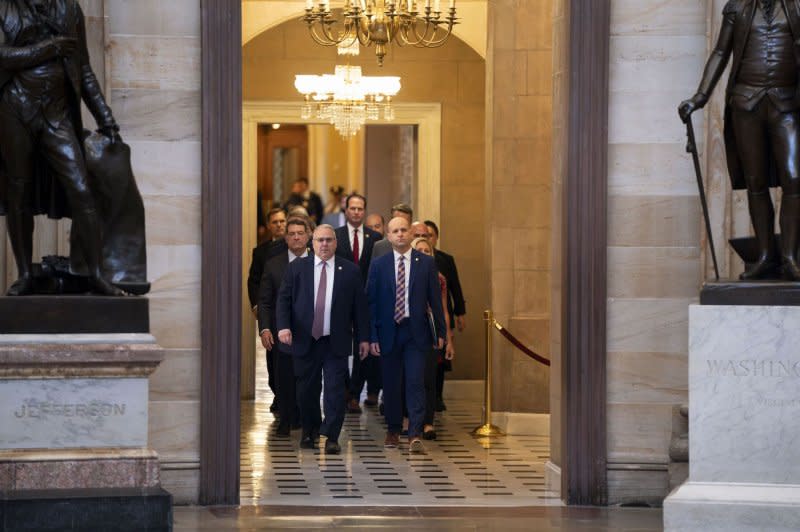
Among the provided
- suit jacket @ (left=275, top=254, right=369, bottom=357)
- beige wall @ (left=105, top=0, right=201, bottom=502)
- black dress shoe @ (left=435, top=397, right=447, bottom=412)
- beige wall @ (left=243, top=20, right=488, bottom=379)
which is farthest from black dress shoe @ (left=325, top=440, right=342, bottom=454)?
beige wall @ (left=243, top=20, right=488, bottom=379)

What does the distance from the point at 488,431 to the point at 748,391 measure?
5.76m

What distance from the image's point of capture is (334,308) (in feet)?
41.4

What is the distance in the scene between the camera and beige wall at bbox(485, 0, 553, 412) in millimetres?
14508

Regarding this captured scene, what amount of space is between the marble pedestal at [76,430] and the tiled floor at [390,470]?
2.26 meters

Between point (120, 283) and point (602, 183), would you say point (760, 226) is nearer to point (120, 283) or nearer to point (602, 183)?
point (602, 183)

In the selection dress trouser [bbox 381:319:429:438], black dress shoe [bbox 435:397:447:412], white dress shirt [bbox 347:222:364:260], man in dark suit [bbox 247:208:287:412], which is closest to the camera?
dress trouser [bbox 381:319:429:438]

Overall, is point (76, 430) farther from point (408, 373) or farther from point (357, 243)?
point (357, 243)

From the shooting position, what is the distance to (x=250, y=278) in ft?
48.6

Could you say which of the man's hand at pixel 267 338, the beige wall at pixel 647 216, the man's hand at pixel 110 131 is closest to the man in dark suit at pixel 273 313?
the man's hand at pixel 267 338

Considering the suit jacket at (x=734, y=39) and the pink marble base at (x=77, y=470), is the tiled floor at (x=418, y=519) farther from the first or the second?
the suit jacket at (x=734, y=39)

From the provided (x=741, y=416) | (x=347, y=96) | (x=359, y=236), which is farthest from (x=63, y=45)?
(x=347, y=96)

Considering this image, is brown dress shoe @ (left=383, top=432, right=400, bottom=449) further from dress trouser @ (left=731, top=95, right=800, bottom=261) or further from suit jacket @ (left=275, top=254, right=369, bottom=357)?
dress trouser @ (left=731, top=95, right=800, bottom=261)

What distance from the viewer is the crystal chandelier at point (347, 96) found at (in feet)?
55.9

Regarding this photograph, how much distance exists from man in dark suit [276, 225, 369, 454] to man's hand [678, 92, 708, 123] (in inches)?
171
